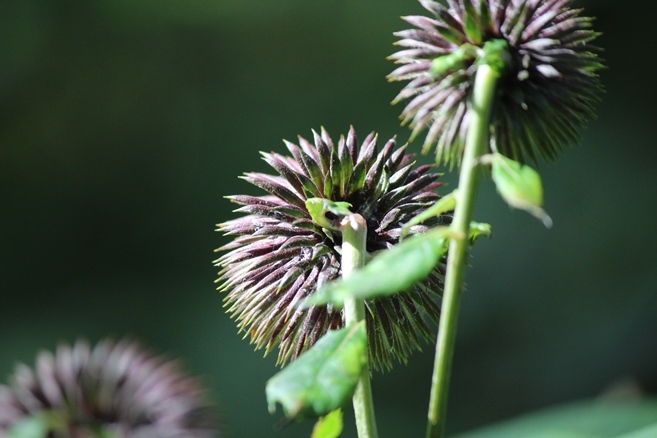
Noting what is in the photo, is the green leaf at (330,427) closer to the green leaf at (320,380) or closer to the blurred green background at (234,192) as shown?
the green leaf at (320,380)

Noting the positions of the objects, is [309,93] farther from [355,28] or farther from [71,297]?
[71,297]

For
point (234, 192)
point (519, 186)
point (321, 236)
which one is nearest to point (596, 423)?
point (321, 236)

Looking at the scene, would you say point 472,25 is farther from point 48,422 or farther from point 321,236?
point 48,422

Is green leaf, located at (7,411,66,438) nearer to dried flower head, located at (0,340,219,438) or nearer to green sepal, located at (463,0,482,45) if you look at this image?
dried flower head, located at (0,340,219,438)

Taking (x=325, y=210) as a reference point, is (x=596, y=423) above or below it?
below

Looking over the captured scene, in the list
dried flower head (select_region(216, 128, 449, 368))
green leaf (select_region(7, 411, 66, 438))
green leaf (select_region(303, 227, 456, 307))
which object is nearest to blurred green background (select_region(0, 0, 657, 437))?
dried flower head (select_region(216, 128, 449, 368))

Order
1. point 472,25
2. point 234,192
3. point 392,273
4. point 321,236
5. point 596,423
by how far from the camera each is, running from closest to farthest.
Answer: point 392,273 < point 472,25 < point 321,236 < point 596,423 < point 234,192
